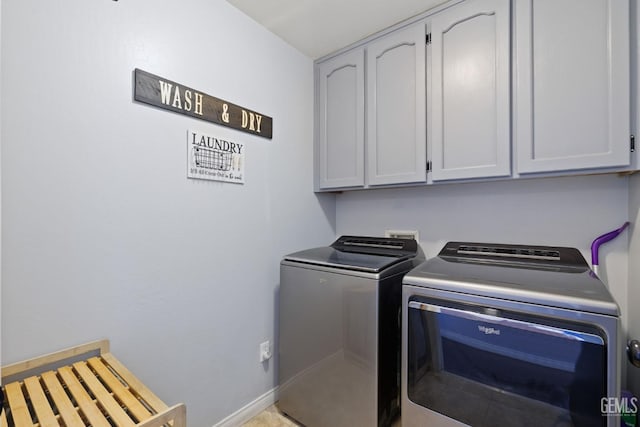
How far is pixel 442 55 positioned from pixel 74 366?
2.14 m

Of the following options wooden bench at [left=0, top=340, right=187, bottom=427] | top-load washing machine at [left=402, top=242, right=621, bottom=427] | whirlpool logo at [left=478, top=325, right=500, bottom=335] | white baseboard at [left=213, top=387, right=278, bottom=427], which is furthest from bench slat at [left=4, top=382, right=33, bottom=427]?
whirlpool logo at [left=478, top=325, right=500, bottom=335]

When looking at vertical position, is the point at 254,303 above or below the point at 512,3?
below

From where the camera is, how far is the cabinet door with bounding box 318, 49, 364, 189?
1.87 meters

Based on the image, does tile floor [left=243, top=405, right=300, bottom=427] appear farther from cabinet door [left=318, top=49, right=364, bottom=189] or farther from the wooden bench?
cabinet door [left=318, top=49, right=364, bottom=189]

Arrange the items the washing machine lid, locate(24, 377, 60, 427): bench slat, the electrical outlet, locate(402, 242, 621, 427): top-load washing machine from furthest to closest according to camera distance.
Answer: the electrical outlet, the washing machine lid, locate(402, 242, 621, 427): top-load washing machine, locate(24, 377, 60, 427): bench slat

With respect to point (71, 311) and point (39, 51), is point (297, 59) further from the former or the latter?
point (71, 311)

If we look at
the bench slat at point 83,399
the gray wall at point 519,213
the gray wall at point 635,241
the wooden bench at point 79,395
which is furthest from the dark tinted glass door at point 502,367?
the bench slat at point 83,399

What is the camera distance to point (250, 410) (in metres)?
1.63

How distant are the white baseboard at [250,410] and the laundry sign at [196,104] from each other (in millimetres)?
1593

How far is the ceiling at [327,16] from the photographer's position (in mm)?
1521

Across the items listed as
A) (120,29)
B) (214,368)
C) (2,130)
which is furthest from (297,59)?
(214,368)

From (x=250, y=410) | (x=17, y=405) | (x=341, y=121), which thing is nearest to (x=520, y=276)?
(x=341, y=121)

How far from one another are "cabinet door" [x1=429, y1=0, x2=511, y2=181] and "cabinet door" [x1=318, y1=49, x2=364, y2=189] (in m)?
0.48

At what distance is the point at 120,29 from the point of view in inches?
44.5
